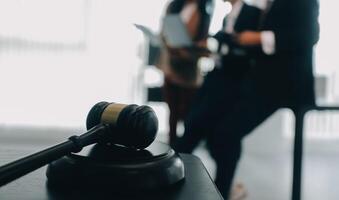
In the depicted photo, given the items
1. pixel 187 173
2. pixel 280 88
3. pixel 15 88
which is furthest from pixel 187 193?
pixel 15 88

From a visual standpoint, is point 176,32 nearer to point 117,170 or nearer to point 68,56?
point 117,170

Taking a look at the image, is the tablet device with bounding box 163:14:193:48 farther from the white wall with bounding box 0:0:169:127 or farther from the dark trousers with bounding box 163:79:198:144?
the white wall with bounding box 0:0:169:127

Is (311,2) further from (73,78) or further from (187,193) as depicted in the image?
(73,78)

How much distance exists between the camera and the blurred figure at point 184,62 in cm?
→ 238

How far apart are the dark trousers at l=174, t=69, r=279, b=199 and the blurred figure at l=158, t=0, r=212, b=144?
1.46 ft

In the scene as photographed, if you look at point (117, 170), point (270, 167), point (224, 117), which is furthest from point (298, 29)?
point (270, 167)

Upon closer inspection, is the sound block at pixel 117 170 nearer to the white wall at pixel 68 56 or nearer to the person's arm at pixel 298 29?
the person's arm at pixel 298 29

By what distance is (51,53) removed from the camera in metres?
4.19

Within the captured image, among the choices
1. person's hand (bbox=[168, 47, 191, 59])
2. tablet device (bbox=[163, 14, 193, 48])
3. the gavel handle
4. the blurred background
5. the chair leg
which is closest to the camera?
the gavel handle

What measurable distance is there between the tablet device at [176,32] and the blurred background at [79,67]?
5.97ft

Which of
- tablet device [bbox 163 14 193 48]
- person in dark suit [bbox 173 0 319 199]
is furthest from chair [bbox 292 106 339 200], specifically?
tablet device [bbox 163 14 193 48]

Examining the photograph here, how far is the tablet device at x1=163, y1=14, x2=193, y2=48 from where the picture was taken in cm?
208

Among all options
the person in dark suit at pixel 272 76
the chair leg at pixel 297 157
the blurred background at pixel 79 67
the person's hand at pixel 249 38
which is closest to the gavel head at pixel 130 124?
the chair leg at pixel 297 157

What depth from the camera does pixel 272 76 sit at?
60.2 inches
